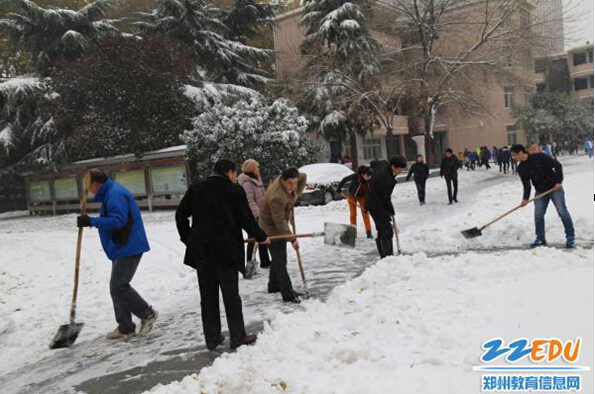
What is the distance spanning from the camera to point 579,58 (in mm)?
57156

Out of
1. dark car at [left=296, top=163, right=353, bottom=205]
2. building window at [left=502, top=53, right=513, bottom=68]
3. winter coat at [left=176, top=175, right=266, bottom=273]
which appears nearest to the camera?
winter coat at [left=176, top=175, right=266, bottom=273]

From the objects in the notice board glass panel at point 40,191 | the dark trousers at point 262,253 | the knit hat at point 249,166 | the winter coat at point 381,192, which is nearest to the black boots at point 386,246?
the winter coat at point 381,192

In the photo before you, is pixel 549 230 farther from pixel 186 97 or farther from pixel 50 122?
pixel 50 122

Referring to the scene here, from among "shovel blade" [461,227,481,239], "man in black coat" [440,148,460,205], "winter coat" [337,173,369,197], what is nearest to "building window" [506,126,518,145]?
"man in black coat" [440,148,460,205]

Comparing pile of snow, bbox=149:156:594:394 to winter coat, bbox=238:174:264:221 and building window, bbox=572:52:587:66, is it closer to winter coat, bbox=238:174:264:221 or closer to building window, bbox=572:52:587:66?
winter coat, bbox=238:174:264:221

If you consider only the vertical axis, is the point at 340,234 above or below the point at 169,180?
below

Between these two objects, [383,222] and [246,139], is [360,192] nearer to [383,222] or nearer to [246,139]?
[383,222]

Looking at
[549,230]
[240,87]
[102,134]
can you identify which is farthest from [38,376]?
[240,87]

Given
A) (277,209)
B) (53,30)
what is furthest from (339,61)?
(277,209)

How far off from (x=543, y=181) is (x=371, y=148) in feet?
107

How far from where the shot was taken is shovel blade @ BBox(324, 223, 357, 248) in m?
7.43

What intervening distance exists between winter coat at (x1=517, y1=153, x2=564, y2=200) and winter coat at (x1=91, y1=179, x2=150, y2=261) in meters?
6.16

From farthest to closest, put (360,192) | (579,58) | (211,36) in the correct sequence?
(579,58)
(211,36)
(360,192)

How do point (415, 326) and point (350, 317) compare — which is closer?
point (415, 326)
